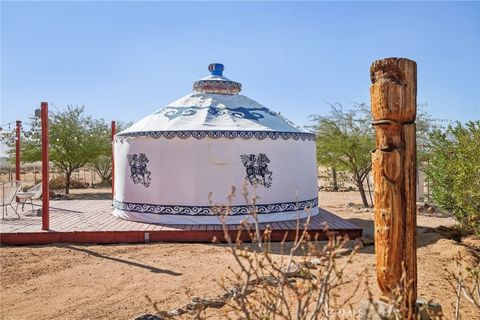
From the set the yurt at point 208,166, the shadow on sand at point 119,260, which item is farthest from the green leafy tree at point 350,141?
the shadow on sand at point 119,260

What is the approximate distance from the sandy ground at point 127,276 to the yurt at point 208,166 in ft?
3.15

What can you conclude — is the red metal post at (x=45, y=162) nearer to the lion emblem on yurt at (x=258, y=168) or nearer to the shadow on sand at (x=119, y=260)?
the shadow on sand at (x=119, y=260)

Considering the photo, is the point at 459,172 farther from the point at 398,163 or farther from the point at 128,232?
the point at 128,232

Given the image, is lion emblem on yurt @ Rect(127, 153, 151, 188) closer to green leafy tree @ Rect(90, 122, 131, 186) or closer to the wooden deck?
the wooden deck

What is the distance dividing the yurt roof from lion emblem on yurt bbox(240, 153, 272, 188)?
0.33m

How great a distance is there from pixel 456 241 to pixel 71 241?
4.94 metres

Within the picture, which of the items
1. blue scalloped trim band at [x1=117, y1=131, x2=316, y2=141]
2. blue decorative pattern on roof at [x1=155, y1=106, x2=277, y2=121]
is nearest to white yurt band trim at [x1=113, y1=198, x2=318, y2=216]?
blue scalloped trim band at [x1=117, y1=131, x2=316, y2=141]

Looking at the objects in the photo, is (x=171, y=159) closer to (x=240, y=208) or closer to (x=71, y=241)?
(x=240, y=208)

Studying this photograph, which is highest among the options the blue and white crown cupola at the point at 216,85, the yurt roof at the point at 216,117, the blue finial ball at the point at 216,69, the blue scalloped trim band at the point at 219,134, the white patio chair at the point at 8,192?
the blue finial ball at the point at 216,69

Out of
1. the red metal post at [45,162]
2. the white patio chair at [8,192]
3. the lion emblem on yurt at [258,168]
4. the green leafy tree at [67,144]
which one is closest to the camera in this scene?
the red metal post at [45,162]

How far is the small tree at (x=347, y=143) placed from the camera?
905 cm

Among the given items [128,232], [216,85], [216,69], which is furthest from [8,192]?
[216,69]

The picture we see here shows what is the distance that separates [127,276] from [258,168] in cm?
264

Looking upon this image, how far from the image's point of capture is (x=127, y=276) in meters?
3.72
